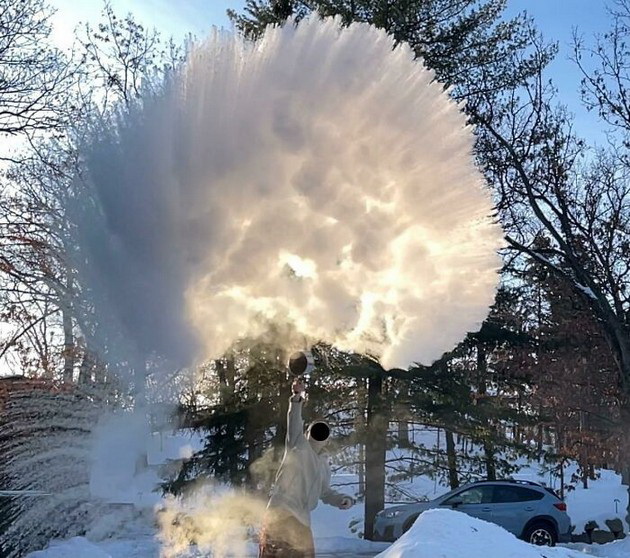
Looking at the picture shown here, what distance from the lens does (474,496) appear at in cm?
1641

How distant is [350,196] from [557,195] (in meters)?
13.3

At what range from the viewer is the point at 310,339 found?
9227mm

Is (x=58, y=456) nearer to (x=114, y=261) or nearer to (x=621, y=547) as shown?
(x=114, y=261)

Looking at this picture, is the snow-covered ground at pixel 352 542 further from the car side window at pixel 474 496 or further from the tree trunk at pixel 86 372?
the car side window at pixel 474 496

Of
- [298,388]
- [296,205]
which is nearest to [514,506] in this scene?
[296,205]

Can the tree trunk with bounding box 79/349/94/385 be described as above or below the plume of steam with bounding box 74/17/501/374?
below

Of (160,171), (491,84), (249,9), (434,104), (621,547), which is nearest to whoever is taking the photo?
(160,171)

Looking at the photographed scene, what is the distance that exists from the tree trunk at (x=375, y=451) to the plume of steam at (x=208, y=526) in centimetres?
565

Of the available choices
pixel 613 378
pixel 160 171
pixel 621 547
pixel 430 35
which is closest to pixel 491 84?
pixel 430 35

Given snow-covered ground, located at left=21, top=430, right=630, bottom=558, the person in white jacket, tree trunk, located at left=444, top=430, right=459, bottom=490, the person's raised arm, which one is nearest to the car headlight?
snow-covered ground, located at left=21, top=430, right=630, bottom=558

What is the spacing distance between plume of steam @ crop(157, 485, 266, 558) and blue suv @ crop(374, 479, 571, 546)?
505 cm

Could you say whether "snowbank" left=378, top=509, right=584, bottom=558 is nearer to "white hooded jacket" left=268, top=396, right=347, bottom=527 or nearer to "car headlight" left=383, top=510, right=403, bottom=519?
"white hooded jacket" left=268, top=396, right=347, bottom=527

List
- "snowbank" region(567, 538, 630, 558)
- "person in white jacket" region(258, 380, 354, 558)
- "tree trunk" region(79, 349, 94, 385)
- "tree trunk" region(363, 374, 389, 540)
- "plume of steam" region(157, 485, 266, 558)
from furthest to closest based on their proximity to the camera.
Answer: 1. "tree trunk" region(363, 374, 389, 540)
2. "snowbank" region(567, 538, 630, 558)
3. "tree trunk" region(79, 349, 94, 385)
4. "plume of steam" region(157, 485, 266, 558)
5. "person in white jacket" region(258, 380, 354, 558)

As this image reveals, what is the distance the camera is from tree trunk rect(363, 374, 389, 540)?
708 inches
